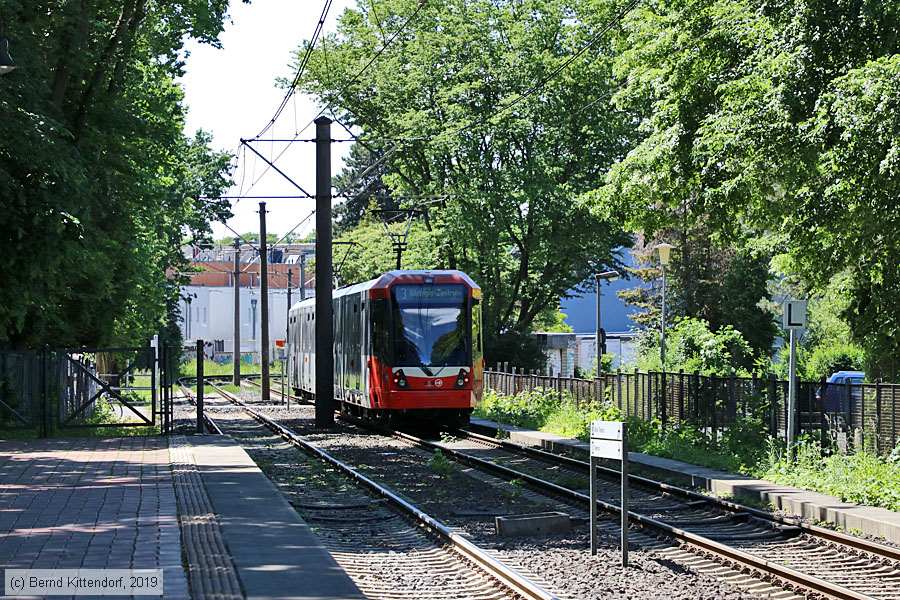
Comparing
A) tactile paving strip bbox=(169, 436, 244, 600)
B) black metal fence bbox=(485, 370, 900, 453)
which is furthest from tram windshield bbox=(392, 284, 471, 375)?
tactile paving strip bbox=(169, 436, 244, 600)

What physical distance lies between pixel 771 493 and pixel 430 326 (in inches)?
531

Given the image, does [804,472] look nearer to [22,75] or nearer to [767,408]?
[767,408]

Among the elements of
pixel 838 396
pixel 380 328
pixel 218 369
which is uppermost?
pixel 380 328

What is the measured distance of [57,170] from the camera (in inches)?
921

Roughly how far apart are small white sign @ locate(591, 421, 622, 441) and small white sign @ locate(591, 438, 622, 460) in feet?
0.15

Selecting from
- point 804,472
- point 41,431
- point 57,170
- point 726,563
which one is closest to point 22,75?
point 57,170

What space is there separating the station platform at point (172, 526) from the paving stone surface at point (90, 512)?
13mm

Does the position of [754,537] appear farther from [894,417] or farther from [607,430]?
[894,417]

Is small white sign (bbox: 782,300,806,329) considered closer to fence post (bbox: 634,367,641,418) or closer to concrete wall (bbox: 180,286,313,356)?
fence post (bbox: 634,367,641,418)

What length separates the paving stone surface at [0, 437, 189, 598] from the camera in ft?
34.8

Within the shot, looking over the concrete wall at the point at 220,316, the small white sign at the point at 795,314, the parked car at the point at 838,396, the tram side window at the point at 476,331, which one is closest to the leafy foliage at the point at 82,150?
the tram side window at the point at 476,331

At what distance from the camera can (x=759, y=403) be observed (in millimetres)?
22062

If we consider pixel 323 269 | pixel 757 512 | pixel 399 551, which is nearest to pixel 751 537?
pixel 757 512

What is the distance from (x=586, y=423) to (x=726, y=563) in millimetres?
16345
